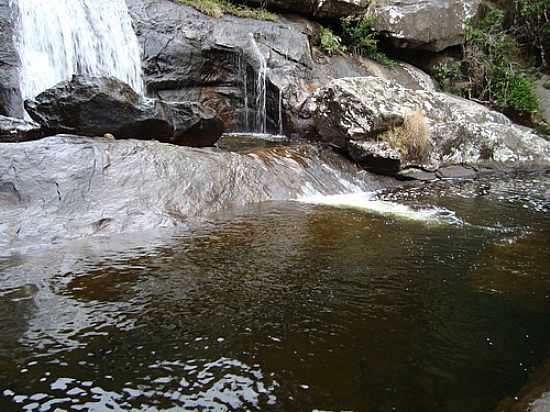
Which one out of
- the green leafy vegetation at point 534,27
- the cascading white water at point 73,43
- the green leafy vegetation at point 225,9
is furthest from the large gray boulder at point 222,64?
the green leafy vegetation at point 534,27

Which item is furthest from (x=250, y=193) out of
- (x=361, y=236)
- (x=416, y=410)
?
(x=416, y=410)

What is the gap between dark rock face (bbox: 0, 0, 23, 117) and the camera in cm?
838

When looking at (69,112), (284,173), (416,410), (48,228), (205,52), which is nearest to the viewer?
(416,410)

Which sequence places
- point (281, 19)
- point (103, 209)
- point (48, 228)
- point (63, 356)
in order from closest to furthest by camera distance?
point (63, 356) → point (48, 228) → point (103, 209) → point (281, 19)

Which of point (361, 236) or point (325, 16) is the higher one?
point (325, 16)

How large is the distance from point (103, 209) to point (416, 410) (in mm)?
4346

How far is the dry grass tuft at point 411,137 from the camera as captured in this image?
954 centimetres

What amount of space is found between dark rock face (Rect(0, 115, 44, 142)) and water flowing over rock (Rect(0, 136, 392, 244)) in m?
0.98

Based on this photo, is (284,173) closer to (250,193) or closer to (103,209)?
(250,193)

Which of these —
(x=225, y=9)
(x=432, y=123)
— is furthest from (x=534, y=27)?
(x=225, y=9)

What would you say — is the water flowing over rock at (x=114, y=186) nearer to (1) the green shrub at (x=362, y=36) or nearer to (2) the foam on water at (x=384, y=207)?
(2) the foam on water at (x=384, y=207)

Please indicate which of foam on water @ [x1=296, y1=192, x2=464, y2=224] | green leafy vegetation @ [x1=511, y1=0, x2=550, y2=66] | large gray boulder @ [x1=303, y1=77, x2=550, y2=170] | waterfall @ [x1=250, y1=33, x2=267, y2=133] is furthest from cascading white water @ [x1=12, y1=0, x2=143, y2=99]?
green leafy vegetation @ [x1=511, y1=0, x2=550, y2=66]

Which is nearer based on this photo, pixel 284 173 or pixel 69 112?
pixel 69 112

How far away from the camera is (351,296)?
400 cm
